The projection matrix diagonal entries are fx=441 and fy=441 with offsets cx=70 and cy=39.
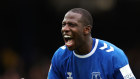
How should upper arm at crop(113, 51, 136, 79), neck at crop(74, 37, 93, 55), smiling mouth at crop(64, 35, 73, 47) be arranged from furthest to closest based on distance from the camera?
neck at crop(74, 37, 93, 55) < smiling mouth at crop(64, 35, 73, 47) < upper arm at crop(113, 51, 136, 79)

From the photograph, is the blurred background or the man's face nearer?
the man's face

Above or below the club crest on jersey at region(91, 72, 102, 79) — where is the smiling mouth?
above

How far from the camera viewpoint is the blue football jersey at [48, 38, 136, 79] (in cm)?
616

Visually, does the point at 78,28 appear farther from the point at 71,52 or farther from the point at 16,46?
the point at 16,46

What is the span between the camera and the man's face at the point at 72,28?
6.17 m

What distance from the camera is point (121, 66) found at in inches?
240

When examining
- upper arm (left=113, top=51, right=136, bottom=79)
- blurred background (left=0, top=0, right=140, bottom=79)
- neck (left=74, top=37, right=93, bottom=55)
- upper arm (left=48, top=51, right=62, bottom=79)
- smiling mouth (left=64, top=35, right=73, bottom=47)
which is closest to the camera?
upper arm (left=113, top=51, right=136, bottom=79)

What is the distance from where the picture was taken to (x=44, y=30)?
12.7m

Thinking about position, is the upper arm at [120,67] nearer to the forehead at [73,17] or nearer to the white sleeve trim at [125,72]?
the white sleeve trim at [125,72]

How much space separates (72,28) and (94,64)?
0.64 metres

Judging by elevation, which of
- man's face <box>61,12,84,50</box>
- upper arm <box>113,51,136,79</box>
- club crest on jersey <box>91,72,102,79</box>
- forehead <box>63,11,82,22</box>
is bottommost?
club crest on jersey <box>91,72,102,79</box>

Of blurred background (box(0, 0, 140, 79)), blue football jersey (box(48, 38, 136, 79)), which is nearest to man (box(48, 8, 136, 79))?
blue football jersey (box(48, 38, 136, 79))

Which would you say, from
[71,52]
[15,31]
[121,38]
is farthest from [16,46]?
[71,52]

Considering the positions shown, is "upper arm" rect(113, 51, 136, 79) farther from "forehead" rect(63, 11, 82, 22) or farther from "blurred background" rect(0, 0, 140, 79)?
"blurred background" rect(0, 0, 140, 79)
